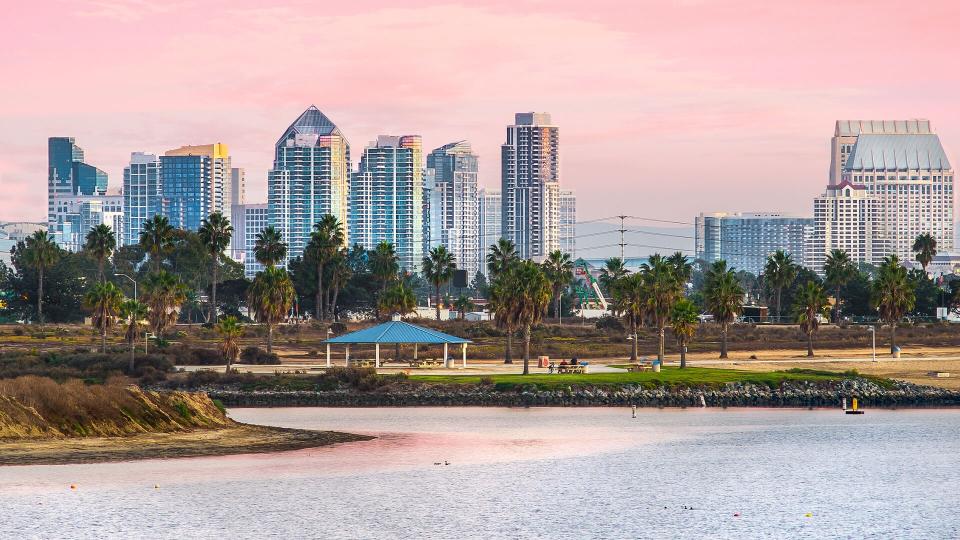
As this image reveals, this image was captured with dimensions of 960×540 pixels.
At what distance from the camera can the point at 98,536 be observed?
49344 millimetres

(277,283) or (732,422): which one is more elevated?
(277,283)

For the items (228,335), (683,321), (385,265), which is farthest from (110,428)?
(385,265)

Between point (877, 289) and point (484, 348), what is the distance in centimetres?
3951

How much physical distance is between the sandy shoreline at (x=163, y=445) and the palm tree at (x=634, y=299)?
50.1 metres

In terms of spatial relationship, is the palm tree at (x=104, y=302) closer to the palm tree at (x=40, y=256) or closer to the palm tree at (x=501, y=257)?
the palm tree at (x=40, y=256)

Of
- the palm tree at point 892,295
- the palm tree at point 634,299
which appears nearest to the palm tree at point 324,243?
the palm tree at point 634,299

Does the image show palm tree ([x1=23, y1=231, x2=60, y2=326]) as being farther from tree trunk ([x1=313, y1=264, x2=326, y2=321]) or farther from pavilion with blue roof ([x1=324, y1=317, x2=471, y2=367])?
pavilion with blue roof ([x1=324, y1=317, x2=471, y2=367])

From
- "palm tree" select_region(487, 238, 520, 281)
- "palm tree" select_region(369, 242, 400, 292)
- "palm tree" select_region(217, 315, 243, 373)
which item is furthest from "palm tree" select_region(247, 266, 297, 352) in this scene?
"palm tree" select_region(369, 242, 400, 292)

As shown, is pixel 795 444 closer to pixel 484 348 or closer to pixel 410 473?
pixel 410 473

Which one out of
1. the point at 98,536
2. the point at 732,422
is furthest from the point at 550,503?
the point at 732,422

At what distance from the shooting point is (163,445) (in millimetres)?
70312

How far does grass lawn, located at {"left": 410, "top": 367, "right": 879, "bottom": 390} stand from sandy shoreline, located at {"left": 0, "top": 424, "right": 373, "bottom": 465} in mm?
26956

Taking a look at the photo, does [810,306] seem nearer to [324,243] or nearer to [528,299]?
[528,299]

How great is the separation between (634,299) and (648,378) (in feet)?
67.3
